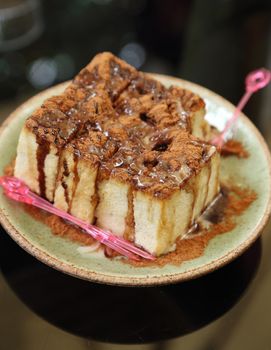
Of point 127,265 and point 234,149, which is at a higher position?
point 234,149

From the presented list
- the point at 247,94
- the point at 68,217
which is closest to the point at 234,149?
the point at 247,94

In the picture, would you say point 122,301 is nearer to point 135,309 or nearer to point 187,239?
point 135,309

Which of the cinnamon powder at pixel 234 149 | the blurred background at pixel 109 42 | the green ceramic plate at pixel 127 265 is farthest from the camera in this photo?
the blurred background at pixel 109 42

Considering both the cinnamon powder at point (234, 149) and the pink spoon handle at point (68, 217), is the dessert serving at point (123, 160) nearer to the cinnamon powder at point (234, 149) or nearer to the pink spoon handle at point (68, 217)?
the pink spoon handle at point (68, 217)

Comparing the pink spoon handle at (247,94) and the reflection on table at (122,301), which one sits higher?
the pink spoon handle at (247,94)

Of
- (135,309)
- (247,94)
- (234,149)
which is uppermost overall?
(247,94)

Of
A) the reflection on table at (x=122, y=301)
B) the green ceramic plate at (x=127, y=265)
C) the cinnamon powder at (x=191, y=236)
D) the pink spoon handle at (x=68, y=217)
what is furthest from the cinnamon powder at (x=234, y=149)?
the pink spoon handle at (x=68, y=217)

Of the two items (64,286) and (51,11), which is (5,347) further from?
(51,11)
